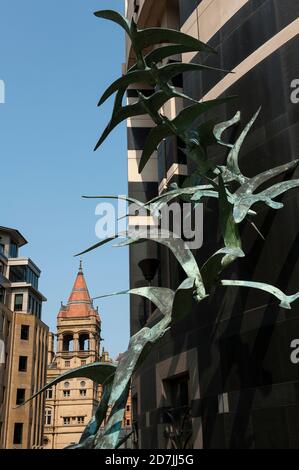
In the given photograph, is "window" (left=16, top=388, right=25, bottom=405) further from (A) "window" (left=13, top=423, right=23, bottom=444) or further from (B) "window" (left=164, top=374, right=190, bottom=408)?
(B) "window" (left=164, top=374, right=190, bottom=408)

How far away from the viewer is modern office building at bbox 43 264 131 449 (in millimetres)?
96188

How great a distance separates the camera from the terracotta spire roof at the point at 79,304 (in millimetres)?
105688

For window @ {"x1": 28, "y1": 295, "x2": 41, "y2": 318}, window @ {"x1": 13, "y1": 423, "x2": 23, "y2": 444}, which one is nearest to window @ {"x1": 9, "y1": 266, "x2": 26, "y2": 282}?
window @ {"x1": 28, "y1": 295, "x2": 41, "y2": 318}

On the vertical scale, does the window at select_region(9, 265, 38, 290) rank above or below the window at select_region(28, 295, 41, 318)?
above

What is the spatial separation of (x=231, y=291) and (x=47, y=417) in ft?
299

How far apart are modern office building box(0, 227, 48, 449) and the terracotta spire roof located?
115ft

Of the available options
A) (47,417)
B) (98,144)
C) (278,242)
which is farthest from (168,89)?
(47,417)

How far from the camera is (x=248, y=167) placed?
14.6m

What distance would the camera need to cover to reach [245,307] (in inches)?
534

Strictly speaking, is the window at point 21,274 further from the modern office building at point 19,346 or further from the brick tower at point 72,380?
the brick tower at point 72,380

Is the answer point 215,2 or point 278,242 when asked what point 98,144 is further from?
point 215,2

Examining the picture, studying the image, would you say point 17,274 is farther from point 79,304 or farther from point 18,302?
point 79,304

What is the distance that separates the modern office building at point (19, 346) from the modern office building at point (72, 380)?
25585 millimetres

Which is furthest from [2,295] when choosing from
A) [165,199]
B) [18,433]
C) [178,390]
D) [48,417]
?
[165,199]
